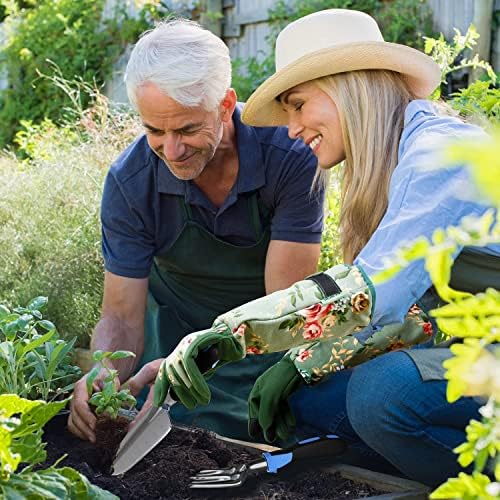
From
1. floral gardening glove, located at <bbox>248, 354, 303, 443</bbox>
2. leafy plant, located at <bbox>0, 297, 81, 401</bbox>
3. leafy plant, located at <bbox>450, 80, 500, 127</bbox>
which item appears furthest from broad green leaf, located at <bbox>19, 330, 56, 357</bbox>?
leafy plant, located at <bbox>450, 80, 500, 127</bbox>

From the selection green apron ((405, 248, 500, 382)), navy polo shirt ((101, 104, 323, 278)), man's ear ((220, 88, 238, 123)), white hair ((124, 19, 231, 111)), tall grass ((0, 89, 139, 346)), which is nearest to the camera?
green apron ((405, 248, 500, 382))

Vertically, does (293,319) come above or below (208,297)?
above

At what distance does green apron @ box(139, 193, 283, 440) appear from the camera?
121 inches

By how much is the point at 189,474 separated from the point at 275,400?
0.28 metres

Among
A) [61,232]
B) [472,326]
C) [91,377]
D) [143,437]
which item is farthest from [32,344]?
[61,232]

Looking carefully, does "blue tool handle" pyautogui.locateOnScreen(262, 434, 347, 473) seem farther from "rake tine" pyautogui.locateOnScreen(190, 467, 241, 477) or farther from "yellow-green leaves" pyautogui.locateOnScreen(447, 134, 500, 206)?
"yellow-green leaves" pyautogui.locateOnScreen(447, 134, 500, 206)

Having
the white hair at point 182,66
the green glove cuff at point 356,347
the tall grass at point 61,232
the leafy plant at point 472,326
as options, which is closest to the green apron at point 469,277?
the green glove cuff at point 356,347

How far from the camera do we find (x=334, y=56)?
2258 millimetres

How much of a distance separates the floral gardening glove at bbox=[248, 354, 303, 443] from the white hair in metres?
0.76

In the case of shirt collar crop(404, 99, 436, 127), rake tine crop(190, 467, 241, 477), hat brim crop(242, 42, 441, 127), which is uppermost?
hat brim crop(242, 42, 441, 127)

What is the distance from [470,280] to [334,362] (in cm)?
50

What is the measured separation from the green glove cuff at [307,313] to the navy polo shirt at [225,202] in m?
1.11

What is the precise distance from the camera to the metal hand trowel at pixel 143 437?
7.45 feet

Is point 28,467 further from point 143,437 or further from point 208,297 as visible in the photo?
point 208,297
